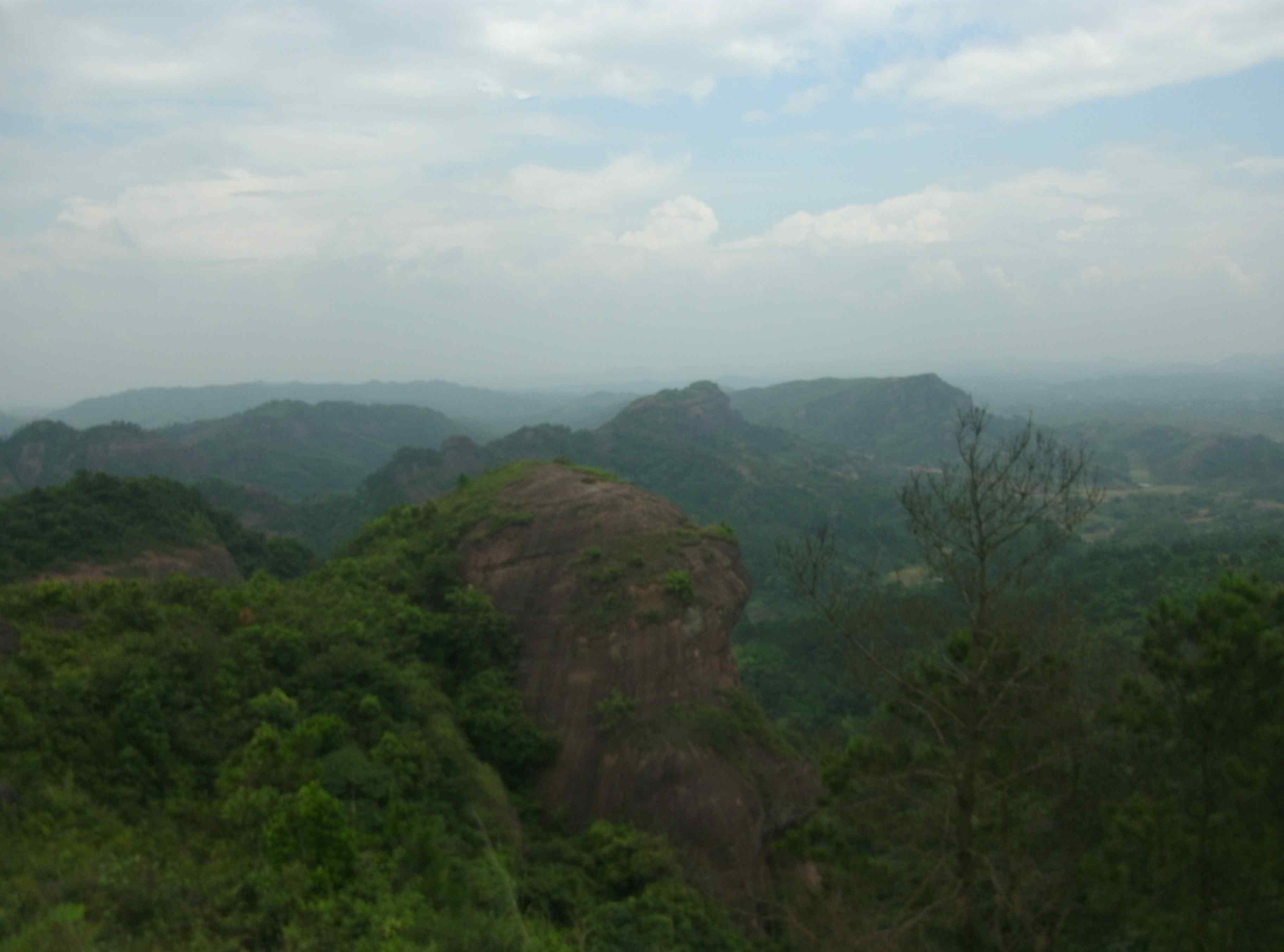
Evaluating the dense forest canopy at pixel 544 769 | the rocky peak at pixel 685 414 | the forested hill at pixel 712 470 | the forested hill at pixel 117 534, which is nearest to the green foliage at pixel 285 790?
the dense forest canopy at pixel 544 769

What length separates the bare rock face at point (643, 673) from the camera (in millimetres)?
14375

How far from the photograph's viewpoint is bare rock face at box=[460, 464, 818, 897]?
14.4m

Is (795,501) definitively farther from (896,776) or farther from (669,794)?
(896,776)

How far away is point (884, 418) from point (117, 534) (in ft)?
375

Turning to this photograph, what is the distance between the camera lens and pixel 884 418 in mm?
128750

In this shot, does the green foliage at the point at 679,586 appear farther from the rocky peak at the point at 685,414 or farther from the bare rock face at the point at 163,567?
the rocky peak at the point at 685,414

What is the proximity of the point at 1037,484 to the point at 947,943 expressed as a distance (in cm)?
465

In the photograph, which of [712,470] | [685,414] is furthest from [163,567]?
[685,414]

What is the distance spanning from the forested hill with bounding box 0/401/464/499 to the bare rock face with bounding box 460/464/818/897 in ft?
160

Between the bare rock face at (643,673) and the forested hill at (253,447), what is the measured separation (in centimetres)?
4878

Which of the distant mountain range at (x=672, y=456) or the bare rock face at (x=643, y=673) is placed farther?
the distant mountain range at (x=672, y=456)

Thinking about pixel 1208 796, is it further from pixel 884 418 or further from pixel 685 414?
pixel 884 418

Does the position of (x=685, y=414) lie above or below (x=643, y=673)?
above

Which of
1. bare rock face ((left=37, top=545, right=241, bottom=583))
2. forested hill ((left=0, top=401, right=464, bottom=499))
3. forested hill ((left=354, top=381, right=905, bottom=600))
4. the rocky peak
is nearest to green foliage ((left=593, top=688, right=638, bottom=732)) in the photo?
bare rock face ((left=37, top=545, right=241, bottom=583))
